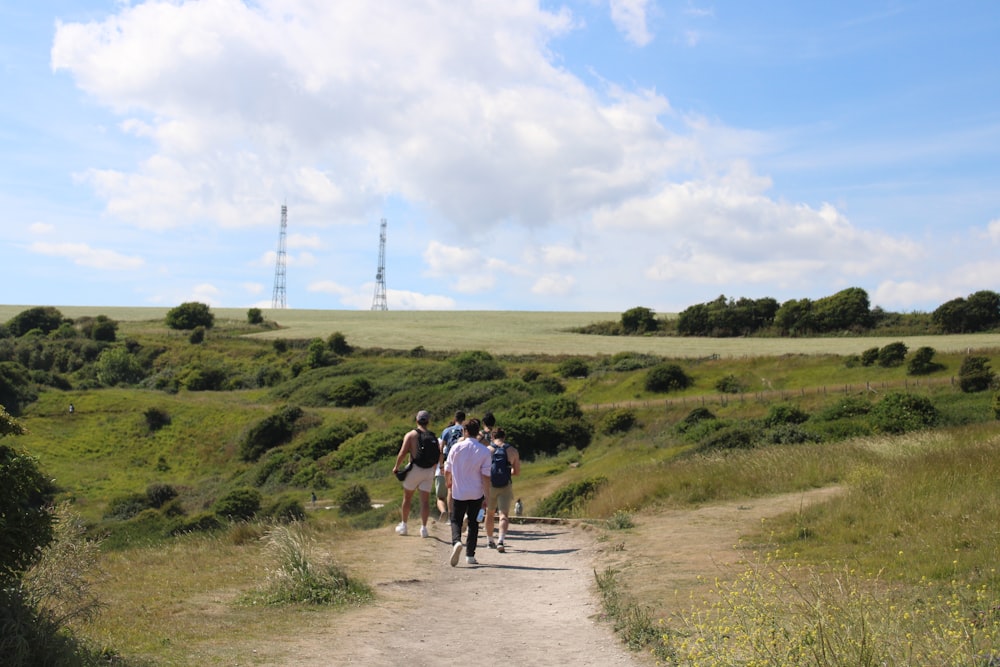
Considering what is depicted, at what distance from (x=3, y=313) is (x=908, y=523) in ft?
381

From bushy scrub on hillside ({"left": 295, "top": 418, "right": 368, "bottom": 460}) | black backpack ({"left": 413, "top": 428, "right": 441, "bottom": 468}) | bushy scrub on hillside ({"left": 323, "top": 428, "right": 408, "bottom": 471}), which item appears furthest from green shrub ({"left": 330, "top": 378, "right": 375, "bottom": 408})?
black backpack ({"left": 413, "top": 428, "right": 441, "bottom": 468})

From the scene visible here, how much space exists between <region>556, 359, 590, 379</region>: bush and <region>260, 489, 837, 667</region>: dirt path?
41.1 metres

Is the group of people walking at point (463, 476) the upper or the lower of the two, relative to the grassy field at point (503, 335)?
lower

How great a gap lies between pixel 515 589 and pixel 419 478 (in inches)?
127

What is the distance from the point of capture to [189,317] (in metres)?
92.1

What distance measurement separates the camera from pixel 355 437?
44.0 metres

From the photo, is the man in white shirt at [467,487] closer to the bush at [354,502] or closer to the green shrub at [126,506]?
the bush at [354,502]

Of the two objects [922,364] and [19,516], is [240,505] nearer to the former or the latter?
[19,516]

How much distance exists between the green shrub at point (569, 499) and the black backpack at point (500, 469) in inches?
158

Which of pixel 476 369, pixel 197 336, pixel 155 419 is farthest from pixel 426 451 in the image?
pixel 197 336

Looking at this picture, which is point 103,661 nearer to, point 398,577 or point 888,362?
point 398,577

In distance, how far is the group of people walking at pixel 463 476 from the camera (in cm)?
1076

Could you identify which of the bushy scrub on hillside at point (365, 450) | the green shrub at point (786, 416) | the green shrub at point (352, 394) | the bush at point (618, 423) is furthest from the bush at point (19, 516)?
the green shrub at point (352, 394)

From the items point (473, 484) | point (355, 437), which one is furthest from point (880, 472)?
point (355, 437)
